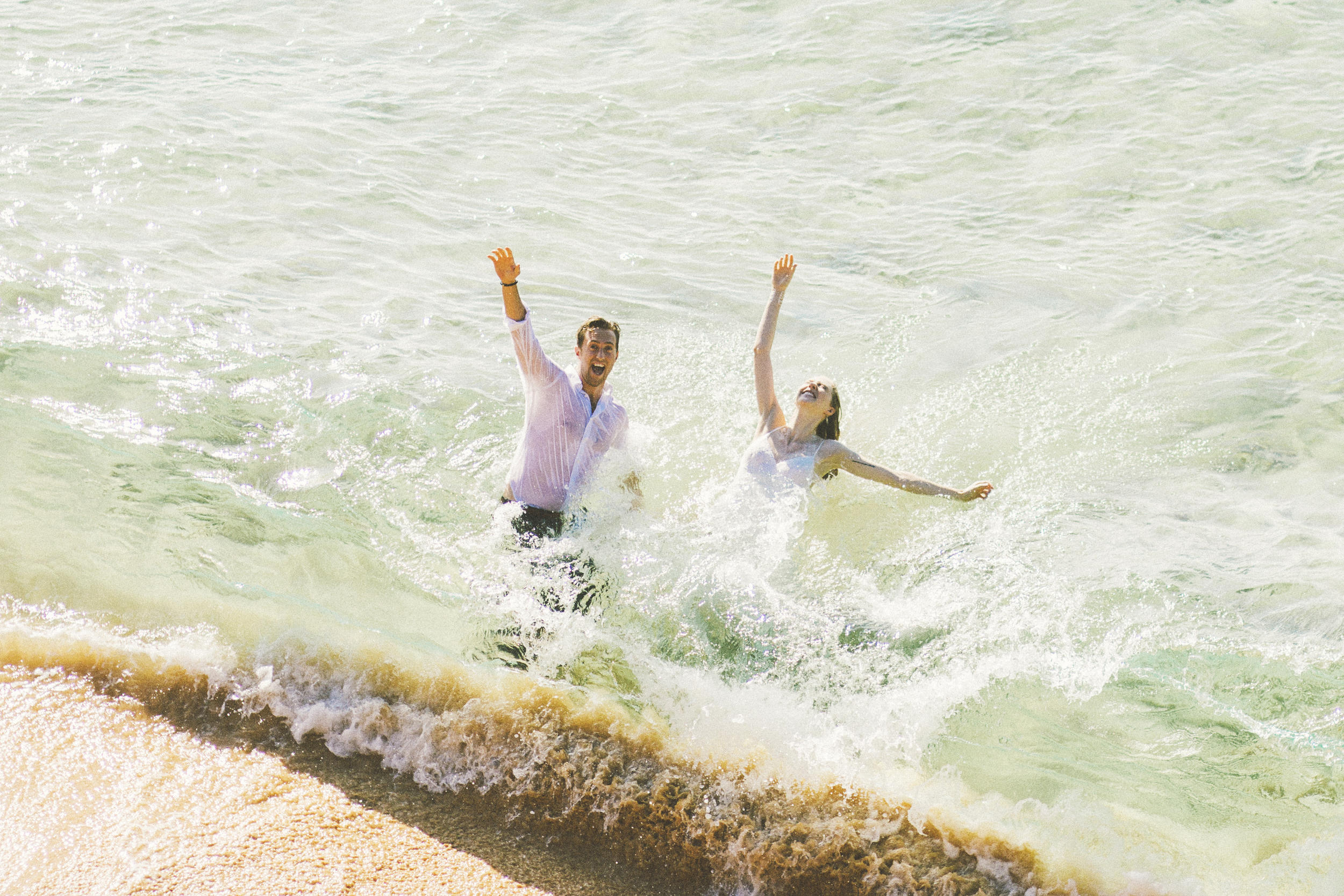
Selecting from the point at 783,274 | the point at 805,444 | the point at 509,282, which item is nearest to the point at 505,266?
the point at 509,282

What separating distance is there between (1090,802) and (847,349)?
5.38 meters

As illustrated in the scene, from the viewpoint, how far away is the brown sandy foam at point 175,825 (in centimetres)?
392

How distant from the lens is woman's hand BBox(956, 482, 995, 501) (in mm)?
6801

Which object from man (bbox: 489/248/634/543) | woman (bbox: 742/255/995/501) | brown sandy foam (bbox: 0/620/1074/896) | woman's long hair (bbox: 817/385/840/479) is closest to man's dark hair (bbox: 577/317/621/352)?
man (bbox: 489/248/634/543)

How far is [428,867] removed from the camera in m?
4.11

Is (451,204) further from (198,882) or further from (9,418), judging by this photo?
(198,882)

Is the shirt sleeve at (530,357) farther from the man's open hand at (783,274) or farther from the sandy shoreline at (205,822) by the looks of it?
the sandy shoreline at (205,822)

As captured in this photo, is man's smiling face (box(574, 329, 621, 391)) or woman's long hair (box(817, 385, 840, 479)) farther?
woman's long hair (box(817, 385, 840, 479))

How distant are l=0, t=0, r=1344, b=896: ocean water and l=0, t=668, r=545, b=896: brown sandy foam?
0.20m

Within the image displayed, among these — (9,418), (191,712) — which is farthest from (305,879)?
(9,418)

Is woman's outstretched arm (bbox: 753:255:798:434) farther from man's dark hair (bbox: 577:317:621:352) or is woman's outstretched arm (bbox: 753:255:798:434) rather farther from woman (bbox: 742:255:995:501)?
man's dark hair (bbox: 577:317:621:352)

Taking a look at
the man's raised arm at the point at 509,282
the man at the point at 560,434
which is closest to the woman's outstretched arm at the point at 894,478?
the man at the point at 560,434

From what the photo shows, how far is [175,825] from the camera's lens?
4129 mm

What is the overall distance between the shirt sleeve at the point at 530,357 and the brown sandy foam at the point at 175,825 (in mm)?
2468
